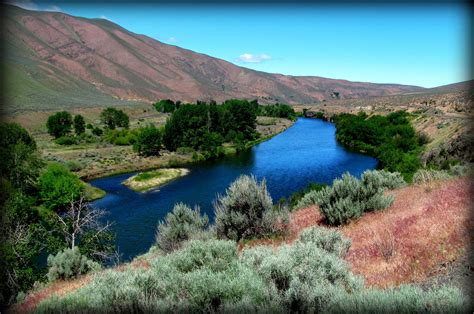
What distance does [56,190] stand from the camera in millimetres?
43625

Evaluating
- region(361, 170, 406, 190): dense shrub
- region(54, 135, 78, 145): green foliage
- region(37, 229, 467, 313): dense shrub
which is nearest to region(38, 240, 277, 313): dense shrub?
region(37, 229, 467, 313): dense shrub

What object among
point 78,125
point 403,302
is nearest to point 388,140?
point 78,125

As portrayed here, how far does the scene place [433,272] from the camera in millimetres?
6395

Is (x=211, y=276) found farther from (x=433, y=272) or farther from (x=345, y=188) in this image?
(x=345, y=188)

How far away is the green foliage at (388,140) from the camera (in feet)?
174

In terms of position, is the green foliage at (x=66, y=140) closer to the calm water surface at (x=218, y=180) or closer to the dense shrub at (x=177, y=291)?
the calm water surface at (x=218, y=180)

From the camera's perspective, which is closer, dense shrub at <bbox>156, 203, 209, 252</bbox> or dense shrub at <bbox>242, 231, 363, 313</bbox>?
dense shrub at <bbox>242, 231, 363, 313</bbox>

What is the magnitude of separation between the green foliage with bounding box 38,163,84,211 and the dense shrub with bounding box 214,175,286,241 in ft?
112

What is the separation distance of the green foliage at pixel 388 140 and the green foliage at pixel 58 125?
62.9 metres

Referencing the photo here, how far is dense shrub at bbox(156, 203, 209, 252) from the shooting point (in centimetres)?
1334

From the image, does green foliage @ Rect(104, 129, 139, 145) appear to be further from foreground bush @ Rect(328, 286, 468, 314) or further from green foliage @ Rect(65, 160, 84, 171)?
foreground bush @ Rect(328, 286, 468, 314)

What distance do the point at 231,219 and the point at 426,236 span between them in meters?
6.19

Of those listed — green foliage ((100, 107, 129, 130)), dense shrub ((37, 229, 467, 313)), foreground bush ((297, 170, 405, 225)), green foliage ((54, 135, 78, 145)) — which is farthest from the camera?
green foliage ((100, 107, 129, 130))

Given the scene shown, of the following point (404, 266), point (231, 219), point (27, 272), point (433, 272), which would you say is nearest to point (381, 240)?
point (404, 266)
